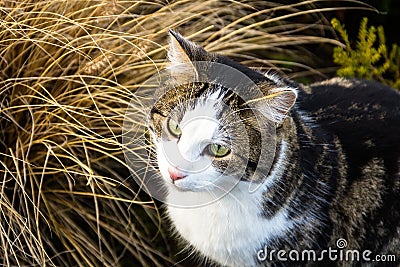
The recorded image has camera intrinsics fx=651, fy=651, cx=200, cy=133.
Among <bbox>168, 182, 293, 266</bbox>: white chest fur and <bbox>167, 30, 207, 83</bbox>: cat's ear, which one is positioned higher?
<bbox>167, 30, 207, 83</bbox>: cat's ear

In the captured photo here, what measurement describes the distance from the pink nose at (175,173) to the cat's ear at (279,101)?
9.4 inches

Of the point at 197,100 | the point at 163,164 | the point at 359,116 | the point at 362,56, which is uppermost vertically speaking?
the point at 197,100

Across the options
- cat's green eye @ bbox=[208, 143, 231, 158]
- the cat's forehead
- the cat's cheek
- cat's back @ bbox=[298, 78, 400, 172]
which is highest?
the cat's forehead

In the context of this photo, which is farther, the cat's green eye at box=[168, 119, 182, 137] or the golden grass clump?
the golden grass clump

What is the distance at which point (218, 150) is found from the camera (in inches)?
57.4

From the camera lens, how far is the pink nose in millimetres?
1443

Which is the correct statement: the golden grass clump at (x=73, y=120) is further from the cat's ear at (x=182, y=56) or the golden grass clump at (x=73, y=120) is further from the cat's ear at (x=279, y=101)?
the cat's ear at (x=279, y=101)

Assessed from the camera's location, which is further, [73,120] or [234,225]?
[73,120]

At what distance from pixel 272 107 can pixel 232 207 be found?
272 millimetres

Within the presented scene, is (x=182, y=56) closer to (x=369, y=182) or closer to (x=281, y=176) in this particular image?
(x=281, y=176)

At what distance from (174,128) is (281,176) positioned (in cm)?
28

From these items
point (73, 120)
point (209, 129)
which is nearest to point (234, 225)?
point (209, 129)

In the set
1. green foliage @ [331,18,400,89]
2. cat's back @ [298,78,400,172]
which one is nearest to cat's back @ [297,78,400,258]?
cat's back @ [298,78,400,172]

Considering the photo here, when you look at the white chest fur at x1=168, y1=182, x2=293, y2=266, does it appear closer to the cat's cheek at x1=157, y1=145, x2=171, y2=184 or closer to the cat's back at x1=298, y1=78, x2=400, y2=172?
the cat's cheek at x1=157, y1=145, x2=171, y2=184
